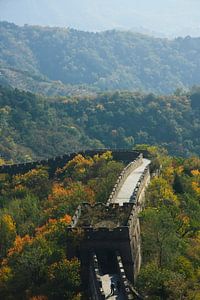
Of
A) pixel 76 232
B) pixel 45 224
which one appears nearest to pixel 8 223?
pixel 45 224

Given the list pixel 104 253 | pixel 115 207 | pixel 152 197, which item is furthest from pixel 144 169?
pixel 104 253

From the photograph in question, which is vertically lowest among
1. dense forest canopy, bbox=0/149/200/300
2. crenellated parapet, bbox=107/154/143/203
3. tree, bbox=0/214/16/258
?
tree, bbox=0/214/16/258

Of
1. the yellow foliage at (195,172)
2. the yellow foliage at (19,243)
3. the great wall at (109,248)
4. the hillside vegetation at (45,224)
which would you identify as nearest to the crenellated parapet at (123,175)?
the hillside vegetation at (45,224)

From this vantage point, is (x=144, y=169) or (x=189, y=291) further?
(x=144, y=169)

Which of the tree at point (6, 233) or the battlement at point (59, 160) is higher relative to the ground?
the battlement at point (59, 160)

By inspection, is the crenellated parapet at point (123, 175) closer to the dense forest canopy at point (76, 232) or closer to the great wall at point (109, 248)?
the dense forest canopy at point (76, 232)

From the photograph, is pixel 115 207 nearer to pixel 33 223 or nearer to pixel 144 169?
pixel 33 223

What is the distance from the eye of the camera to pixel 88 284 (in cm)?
4491

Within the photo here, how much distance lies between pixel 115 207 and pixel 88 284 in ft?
22.8

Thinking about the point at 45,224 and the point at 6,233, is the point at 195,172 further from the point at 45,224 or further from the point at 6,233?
the point at 6,233

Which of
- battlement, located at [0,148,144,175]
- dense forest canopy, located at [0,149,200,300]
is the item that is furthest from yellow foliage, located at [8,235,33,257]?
battlement, located at [0,148,144,175]

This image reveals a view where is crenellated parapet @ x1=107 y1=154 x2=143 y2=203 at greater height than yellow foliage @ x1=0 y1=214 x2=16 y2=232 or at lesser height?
greater

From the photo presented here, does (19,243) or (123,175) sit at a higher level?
(123,175)

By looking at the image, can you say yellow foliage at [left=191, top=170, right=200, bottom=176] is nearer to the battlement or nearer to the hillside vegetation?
the battlement
